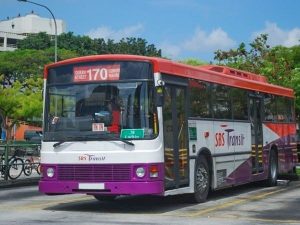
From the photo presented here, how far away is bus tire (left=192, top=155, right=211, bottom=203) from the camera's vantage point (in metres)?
13.3

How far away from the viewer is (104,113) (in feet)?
38.9

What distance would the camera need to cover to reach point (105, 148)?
38.5 ft

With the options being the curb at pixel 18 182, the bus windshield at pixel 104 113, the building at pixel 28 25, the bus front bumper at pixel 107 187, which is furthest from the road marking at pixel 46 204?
the building at pixel 28 25

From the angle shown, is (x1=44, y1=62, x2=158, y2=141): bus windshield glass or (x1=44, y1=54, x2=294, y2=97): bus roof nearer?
(x1=44, y1=62, x2=158, y2=141): bus windshield glass

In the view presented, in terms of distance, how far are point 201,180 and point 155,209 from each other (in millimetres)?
1518

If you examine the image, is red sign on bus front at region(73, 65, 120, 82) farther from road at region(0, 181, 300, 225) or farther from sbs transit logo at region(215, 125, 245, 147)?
sbs transit logo at region(215, 125, 245, 147)

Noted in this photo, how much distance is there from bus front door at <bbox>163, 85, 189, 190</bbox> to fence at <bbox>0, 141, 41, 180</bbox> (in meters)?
9.40

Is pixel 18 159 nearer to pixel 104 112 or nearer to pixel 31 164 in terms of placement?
pixel 31 164

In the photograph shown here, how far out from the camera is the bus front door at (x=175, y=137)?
12133mm

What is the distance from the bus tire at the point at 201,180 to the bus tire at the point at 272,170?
474cm

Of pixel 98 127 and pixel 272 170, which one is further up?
pixel 98 127

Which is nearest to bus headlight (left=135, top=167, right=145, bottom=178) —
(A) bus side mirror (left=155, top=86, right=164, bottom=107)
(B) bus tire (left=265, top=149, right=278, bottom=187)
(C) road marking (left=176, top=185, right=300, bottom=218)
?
(C) road marking (left=176, top=185, right=300, bottom=218)

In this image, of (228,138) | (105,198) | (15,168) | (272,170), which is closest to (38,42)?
(15,168)

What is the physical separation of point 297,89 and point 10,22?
10742cm
